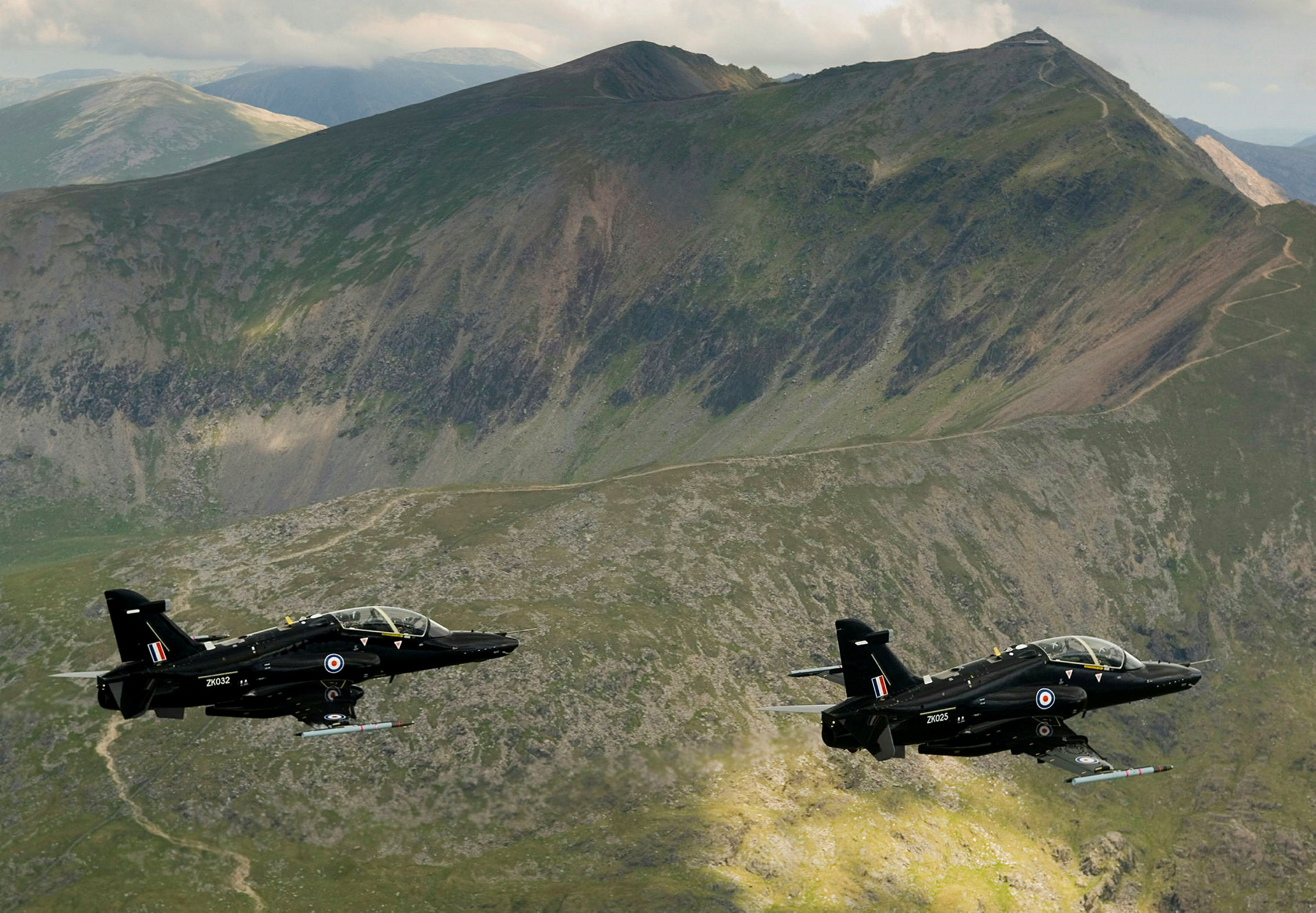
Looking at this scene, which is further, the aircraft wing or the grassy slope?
the grassy slope

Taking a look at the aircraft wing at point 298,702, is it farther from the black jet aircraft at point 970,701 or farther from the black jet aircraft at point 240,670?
the black jet aircraft at point 970,701

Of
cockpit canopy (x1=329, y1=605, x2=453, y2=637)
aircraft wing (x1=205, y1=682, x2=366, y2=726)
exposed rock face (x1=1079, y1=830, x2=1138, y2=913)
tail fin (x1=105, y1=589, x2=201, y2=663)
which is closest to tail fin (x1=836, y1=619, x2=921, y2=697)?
cockpit canopy (x1=329, y1=605, x2=453, y2=637)

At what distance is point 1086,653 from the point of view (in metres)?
70.8

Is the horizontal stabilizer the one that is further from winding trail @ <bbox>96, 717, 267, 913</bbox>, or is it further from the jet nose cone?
winding trail @ <bbox>96, 717, 267, 913</bbox>

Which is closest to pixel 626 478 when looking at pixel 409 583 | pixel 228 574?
pixel 409 583

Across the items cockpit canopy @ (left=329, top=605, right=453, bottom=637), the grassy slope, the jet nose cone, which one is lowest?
the grassy slope

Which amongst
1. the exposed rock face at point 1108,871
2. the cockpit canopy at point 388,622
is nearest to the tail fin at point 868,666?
the cockpit canopy at point 388,622

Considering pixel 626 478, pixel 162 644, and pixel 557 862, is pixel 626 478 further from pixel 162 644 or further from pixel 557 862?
pixel 162 644

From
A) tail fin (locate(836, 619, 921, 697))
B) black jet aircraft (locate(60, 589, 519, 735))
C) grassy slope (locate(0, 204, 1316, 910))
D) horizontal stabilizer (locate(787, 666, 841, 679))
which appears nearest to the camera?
horizontal stabilizer (locate(787, 666, 841, 679))

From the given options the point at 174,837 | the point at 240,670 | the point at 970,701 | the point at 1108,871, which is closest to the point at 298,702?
the point at 240,670

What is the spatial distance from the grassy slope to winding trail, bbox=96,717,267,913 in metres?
0.87

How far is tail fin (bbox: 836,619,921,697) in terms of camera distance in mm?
68812

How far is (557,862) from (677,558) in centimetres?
5006

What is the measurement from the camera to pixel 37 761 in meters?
133
